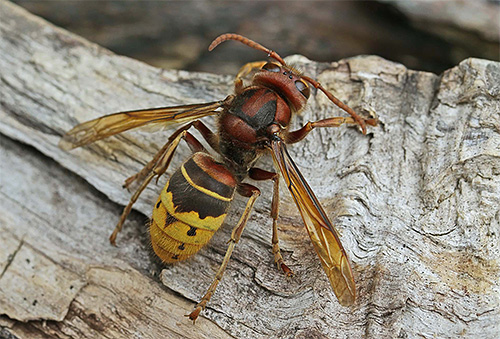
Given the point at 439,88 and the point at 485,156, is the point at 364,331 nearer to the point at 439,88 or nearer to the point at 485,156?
the point at 485,156

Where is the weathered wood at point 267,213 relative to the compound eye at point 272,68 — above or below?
below

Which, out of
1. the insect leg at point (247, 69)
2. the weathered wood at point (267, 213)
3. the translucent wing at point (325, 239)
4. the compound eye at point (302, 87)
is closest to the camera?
the translucent wing at point (325, 239)

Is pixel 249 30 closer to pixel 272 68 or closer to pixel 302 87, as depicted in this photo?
pixel 272 68

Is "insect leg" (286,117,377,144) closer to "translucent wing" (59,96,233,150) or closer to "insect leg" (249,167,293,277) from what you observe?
"insect leg" (249,167,293,277)

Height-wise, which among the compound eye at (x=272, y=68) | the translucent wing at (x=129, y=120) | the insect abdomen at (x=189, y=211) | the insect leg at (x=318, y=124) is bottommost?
the insect abdomen at (x=189, y=211)

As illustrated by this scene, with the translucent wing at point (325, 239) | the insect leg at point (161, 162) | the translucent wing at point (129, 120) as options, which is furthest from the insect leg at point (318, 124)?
the insect leg at point (161, 162)

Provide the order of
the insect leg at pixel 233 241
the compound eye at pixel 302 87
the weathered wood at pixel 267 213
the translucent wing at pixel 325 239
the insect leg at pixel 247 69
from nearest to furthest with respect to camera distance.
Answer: the translucent wing at pixel 325 239
the weathered wood at pixel 267 213
the insect leg at pixel 233 241
the compound eye at pixel 302 87
the insect leg at pixel 247 69

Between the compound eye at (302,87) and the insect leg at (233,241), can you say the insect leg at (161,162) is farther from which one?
the compound eye at (302,87)

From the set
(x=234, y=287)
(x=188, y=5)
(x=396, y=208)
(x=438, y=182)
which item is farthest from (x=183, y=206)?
(x=188, y=5)
